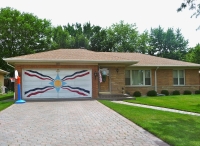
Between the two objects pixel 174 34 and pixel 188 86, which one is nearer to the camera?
pixel 188 86

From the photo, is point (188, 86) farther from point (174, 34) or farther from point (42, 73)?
point (174, 34)

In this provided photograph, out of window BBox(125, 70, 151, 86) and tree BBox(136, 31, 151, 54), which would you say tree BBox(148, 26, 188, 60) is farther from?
window BBox(125, 70, 151, 86)

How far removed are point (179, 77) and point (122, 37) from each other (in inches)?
1027

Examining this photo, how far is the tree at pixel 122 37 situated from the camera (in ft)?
144

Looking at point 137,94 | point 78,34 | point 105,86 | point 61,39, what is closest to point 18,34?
point 61,39

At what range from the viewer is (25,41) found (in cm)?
3341

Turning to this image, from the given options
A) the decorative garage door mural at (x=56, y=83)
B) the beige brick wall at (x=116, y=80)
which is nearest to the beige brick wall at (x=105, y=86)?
the beige brick wall at (x=116, y=80)

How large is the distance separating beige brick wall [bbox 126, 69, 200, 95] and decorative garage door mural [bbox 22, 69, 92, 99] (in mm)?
5326

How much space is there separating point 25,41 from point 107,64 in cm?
2115

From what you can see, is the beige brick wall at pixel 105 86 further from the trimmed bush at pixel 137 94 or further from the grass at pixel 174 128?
the grass at pixel 174 128

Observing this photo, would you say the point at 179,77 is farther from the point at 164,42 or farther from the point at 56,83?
the point at 164,42

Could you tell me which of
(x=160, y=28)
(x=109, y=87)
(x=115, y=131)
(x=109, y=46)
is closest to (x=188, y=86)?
(x=109, y=87)

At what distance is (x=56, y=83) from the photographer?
1541 centimetres

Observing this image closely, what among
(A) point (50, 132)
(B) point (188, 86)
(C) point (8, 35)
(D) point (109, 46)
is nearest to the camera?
(A) point (50, 132)
